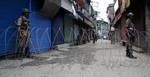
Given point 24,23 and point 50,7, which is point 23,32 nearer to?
point 24,23

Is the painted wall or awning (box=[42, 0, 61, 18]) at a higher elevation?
awning (box=[42, 0, 61, 18])

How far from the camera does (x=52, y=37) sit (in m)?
17.5

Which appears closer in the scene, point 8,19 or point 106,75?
point 106,75

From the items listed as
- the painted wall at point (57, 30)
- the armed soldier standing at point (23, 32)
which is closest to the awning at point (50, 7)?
the armed soldier standing at point (23, 32)

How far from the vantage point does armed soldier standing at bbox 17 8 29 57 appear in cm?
1133

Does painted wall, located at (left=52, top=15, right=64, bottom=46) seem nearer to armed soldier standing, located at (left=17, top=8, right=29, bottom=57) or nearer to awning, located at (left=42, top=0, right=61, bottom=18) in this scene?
awning, located at (left=42, top=0, right=61, bottom=18)

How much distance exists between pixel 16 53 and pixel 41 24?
355 centimetres

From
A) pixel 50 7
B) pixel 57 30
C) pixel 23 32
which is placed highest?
pixel 50 7

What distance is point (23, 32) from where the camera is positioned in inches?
448

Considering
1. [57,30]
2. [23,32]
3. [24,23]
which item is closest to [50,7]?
[24,23]

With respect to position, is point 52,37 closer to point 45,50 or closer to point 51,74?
point 45,50

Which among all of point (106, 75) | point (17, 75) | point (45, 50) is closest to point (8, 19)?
point (45, 50)

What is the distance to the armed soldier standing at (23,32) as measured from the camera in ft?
37.2

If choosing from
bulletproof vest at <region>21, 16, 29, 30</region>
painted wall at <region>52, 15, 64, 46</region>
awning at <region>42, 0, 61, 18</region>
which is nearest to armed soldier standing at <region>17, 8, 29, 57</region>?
bulletproof vest at <region>21, 16, 29, 30</region>
